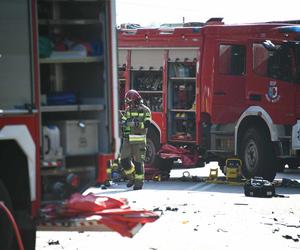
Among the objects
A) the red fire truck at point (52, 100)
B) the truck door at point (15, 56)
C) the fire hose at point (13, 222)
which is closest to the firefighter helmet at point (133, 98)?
the red fire truck at point (52, 100)

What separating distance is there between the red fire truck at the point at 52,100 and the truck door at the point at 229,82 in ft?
31.8

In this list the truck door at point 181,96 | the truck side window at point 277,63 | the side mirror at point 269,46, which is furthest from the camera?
the truck door at point 181,96

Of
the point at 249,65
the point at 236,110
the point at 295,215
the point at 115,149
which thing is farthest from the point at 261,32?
the point at 115,149

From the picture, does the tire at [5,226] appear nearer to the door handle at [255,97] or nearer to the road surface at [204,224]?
the road surface at [204,224]

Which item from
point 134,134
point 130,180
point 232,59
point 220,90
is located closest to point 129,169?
point 130,180

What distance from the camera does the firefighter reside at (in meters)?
15.1

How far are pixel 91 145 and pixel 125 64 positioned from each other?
11615 millimetres

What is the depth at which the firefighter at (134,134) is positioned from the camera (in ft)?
49.5

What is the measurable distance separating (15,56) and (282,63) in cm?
992

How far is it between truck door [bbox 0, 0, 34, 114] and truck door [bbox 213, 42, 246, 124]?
10217 millimetres

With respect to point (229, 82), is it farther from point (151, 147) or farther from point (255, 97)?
point (151, 147)

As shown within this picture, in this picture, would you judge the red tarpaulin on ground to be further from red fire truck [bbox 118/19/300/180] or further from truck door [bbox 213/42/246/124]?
truck door [bbox 213/42/246/124]

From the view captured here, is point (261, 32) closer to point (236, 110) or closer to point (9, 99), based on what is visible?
point (236, 110)

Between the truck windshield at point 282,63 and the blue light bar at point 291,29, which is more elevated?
the blue light bar at point 291,29
